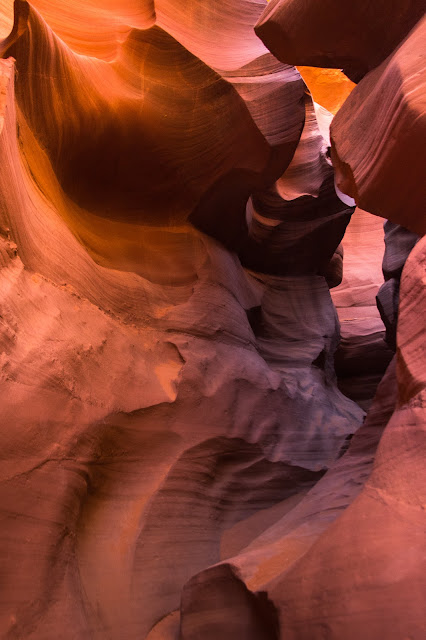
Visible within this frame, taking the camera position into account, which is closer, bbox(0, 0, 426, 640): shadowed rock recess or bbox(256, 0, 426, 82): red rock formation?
bbox(0, 0, 426, 640): shadowed rock recess

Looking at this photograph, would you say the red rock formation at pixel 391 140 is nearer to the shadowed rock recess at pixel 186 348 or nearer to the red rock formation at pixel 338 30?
the shadowed rock recess at pixel 186 348

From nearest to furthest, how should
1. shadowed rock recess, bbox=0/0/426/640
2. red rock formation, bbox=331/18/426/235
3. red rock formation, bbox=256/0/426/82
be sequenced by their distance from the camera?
1. shadowed rock recess, bbox=0/0/426/640
2. red rock formation, bbox=331/18/426/235
3. red rock formation, bbox=256/0/426/82

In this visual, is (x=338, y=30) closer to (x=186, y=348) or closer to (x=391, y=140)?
(x=391, y=140)

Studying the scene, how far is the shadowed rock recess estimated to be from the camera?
2.42m

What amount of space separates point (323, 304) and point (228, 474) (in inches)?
160

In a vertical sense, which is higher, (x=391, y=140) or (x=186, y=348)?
(x=391, y=140)

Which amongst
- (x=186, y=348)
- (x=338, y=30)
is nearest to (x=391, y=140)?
(x=338, y=30)

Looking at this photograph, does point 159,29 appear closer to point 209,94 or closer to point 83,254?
point 209,94

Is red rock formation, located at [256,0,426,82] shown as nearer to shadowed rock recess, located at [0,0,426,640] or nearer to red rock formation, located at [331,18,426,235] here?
shadowed rock recess, located at [0,0,426,640]

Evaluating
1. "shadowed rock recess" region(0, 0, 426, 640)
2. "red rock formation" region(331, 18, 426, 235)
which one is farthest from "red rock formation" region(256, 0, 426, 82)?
"red rock formation" region(331, 18, 426, 235)

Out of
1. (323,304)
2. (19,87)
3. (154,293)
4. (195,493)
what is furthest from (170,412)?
(323,304)

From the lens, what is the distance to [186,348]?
14.0 ft

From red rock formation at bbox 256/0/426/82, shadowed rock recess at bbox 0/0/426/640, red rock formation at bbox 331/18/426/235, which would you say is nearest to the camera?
shadowed rock recess at bbox 0/0/426/640

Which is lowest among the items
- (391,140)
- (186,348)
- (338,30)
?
(186,348)
